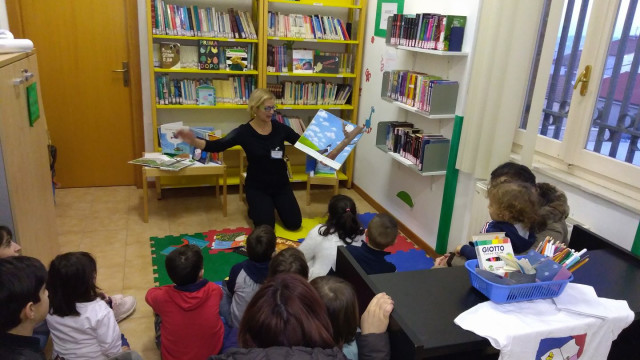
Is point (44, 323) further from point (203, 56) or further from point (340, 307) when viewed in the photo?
point (203, 56)

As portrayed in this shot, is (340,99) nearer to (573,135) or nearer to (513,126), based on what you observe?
(513,126)

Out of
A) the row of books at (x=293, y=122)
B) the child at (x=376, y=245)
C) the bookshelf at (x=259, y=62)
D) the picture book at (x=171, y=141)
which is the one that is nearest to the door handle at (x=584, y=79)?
the child at (x=376, y=245)

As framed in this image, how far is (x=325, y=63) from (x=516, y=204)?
10.4 ft

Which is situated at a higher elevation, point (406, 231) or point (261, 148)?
point (261, 148)

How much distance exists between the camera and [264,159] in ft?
13.1

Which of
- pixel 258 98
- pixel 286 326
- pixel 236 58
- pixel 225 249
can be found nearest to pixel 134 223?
pixel 225 249

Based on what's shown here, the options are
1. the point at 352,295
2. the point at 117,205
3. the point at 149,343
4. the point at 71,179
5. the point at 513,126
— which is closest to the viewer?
the point at 352,295

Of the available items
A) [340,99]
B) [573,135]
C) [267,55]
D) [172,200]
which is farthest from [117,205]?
[573,135]

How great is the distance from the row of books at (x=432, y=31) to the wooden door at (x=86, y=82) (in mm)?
2482

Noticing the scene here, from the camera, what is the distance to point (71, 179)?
4.73m

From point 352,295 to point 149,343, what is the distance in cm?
167

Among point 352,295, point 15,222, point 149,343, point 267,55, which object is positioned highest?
point 267,55

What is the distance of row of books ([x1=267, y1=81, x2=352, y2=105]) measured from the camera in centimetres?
468

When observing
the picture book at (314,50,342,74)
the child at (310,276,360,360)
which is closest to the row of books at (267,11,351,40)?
the picture book at (314,50,342,74)
